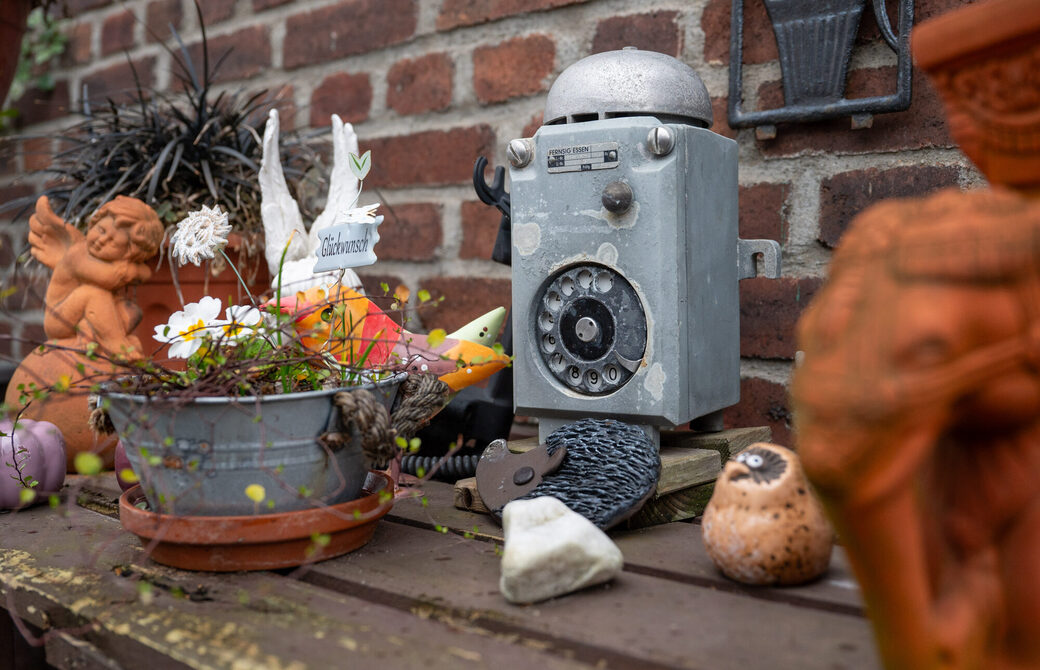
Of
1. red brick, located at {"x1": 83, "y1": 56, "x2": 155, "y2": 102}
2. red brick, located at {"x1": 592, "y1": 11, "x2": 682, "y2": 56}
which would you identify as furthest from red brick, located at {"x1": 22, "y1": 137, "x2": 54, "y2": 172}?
red brick, located at {"x1": 592, "y1": 11, "x2": 682, "y2": 56}

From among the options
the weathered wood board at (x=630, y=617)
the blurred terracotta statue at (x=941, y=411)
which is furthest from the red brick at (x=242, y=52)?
the blurred terracotta statue at (x=941, y=411)

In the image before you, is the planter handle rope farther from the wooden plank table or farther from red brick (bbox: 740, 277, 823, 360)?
red brick (bbox: 740, 277, 823, 360)

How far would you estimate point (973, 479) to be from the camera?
0.44m

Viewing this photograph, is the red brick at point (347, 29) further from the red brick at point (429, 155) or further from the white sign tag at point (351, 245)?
the white sign tag at point (351, 245)

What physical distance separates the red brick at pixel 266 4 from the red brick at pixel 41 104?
0.64 meters

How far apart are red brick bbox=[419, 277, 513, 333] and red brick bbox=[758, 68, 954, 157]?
1.49 ft

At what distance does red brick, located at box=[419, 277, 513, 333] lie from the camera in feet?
4.31

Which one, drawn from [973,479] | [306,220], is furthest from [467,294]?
[973,479]

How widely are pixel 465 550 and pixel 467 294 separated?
2.14ft

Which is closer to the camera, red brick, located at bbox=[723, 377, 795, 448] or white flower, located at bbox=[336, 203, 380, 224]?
white flower, located at bbox=[336, 203, 380, 224]

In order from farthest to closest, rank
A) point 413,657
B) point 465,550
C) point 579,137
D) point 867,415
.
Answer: point 579,137, point 465,550, point 413,657, point 867,415

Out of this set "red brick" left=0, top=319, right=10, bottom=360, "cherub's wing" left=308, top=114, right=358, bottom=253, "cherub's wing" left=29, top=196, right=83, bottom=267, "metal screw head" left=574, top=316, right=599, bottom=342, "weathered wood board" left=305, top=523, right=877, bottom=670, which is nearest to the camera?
"weathered wood board" left=305, top=523, right=877, bottom=670

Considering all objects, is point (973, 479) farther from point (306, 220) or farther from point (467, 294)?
point (306, 220)

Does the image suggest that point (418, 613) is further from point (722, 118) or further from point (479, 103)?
point (479, 103)
